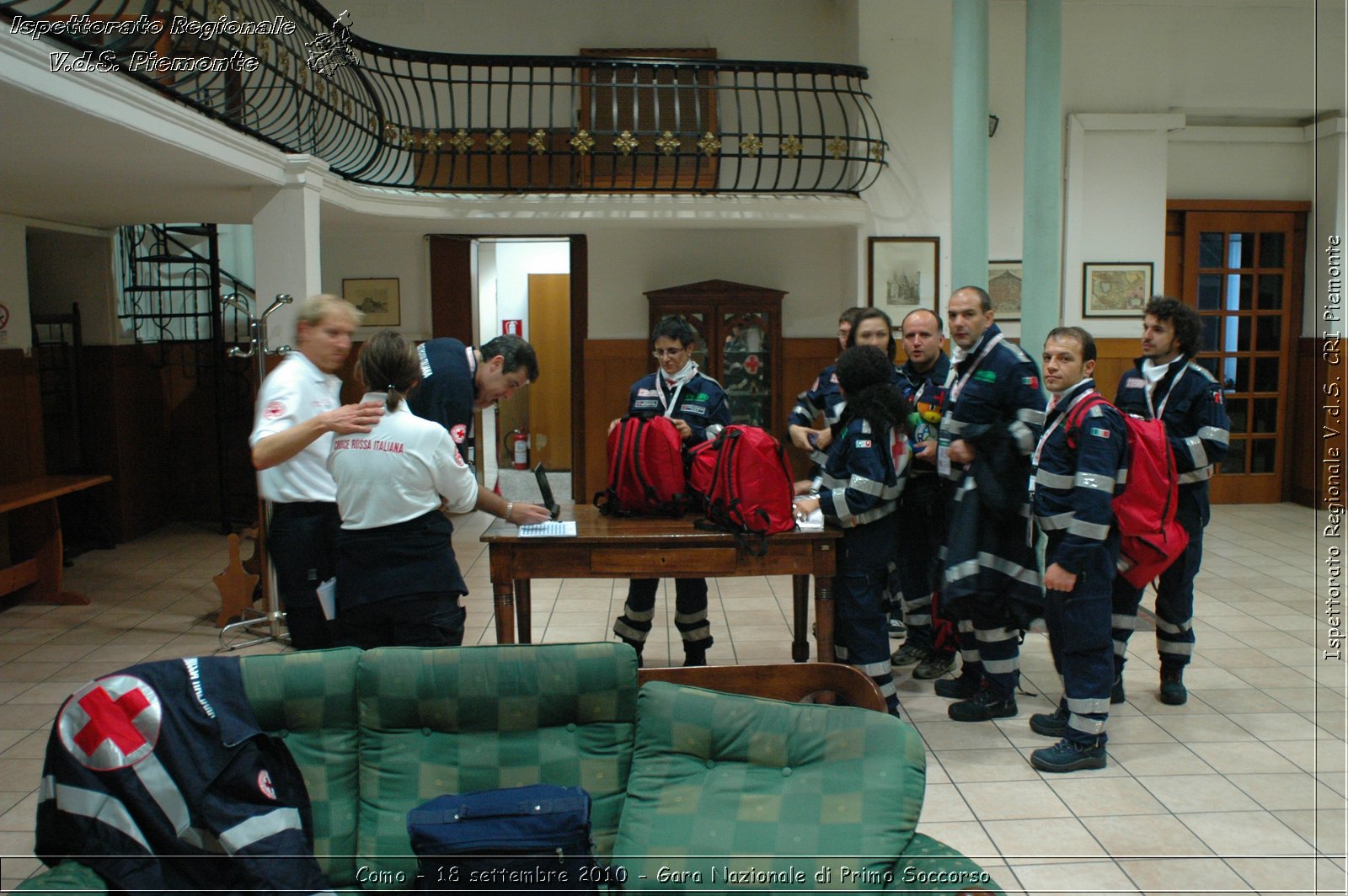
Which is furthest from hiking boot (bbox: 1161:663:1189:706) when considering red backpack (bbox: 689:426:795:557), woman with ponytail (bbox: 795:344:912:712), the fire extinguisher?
the fire extinguisher

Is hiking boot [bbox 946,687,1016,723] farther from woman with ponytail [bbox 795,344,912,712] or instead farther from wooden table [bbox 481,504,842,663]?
wooden table [bbox 481,504,842,663]

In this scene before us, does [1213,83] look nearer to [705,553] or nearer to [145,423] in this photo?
[705,553]

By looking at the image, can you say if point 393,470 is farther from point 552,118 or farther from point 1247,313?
point 1247,313

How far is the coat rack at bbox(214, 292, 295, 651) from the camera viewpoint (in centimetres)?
545

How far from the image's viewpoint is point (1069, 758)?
373 cm

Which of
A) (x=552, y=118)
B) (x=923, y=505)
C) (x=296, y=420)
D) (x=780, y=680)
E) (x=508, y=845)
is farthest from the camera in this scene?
(x=552, y=118)

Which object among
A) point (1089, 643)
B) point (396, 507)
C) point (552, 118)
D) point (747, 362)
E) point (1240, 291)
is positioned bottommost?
point (1089, 643)

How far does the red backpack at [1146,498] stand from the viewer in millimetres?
3746

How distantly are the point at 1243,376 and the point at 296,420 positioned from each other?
901cm

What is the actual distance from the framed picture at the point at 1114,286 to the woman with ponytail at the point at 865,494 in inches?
217

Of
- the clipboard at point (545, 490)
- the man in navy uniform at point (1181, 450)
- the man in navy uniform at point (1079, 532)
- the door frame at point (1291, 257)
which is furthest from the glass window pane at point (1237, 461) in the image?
the clipboard at point (545, 490)

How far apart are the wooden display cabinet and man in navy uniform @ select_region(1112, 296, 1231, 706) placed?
178 inches

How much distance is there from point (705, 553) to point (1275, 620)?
3952mm

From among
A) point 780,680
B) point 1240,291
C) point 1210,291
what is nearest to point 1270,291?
point 1240,291
